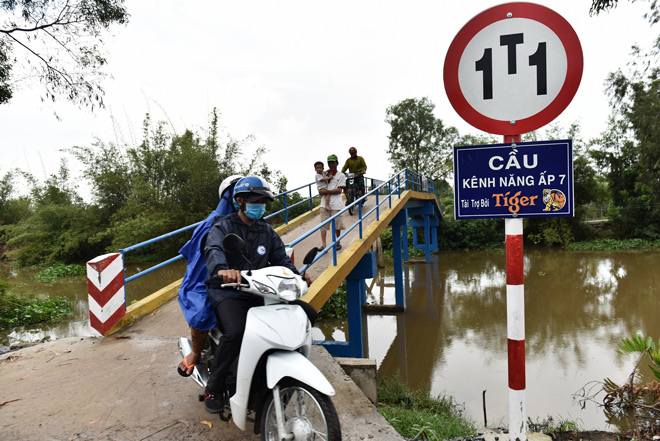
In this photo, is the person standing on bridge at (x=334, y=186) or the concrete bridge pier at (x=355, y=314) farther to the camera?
the person standing on bridge at (x=334, y=186)

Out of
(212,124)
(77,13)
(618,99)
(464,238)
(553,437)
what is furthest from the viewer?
Result: (464,238)

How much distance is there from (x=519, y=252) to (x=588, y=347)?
6590 mm

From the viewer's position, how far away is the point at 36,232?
21.8 meters

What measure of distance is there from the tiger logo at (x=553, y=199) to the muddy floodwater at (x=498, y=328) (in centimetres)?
Result: 201

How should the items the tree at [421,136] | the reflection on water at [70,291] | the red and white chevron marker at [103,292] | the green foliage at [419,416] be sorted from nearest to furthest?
the green foliage at [419,416] → the red and white chevron marker at [103,292] → the reflection on water at [70,291] → the tree at [421,136]

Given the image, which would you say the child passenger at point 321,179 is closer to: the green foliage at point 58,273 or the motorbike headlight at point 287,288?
the motorbike headlight at point 287,288

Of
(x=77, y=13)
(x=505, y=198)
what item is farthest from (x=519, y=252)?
(x=77, y=13)

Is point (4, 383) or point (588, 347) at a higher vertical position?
point (4, 383)

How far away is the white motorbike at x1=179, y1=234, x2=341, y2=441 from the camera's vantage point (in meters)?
1.96

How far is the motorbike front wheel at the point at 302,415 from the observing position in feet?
6.31

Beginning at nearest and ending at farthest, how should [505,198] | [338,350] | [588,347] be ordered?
[505,198] < [338,350] < [588,347]

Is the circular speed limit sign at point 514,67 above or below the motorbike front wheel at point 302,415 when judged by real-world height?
above

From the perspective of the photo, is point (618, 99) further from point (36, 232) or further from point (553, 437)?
point (36, 232)

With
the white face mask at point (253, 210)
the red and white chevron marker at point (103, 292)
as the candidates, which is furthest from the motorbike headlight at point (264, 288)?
the red and white chevron marker at point (103, 292)
